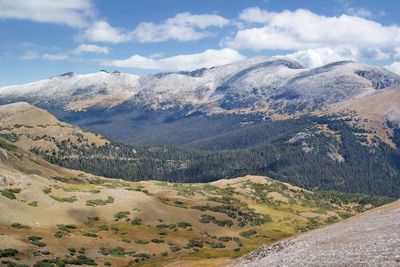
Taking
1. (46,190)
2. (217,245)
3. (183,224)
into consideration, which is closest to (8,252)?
(217,245)

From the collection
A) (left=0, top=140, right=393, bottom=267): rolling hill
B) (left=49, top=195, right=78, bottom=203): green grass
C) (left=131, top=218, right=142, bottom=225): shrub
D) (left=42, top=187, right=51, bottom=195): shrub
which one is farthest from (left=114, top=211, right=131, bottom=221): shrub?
(left=42, top=187, right=51, bottom=195): shrub

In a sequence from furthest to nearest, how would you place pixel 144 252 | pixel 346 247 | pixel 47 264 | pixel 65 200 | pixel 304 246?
pixel 65 200 → pixel 144 252 → pixel 47 264 → pixel 304 246 → pixel 346 247

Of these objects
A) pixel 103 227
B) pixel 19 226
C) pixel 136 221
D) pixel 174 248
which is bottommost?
pixel 174 248

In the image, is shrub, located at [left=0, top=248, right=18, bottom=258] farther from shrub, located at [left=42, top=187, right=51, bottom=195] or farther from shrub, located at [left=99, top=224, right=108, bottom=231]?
shrub, located at [left=42, top=187, right=51, bottom=195]

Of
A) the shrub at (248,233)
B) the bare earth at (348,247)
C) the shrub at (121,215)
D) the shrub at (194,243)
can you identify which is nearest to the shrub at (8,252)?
the bare earth at (348,247)

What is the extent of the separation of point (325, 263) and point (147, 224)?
268 ft

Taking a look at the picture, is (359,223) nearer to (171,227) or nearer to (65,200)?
(171,227)

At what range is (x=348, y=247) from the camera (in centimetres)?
4184

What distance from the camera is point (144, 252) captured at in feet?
279

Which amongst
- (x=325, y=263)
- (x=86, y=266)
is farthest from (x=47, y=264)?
(x=325, y=263)

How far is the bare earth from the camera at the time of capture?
37.5m

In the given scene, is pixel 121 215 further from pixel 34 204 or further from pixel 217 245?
pixel 217 245

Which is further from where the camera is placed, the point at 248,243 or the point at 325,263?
the point at 248,243

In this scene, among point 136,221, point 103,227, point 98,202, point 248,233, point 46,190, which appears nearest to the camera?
point 103,227
